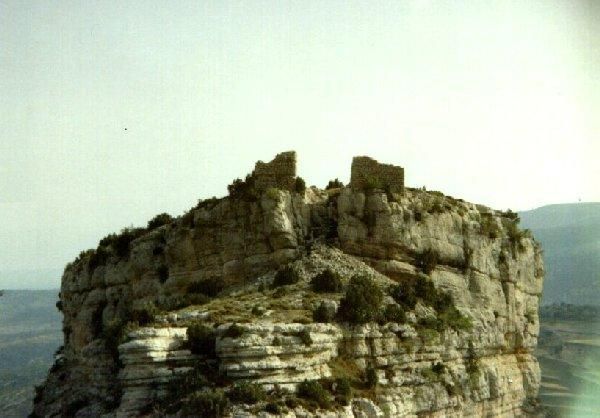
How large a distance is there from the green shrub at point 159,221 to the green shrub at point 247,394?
80.1ft

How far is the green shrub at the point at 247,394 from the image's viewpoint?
124 feet

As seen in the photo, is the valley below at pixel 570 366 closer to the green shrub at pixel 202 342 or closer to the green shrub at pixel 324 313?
the green shrub at pixel 324 313

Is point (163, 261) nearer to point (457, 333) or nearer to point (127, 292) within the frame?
point (127, 292)

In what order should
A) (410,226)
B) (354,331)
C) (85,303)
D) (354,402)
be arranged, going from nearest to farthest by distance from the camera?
1. (354,402)
2. (354,331)
3. (410,226)
4. (85,303)

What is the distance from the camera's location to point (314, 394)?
131 ft

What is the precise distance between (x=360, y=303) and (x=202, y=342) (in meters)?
9.72

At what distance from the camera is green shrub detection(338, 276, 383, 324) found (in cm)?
4538

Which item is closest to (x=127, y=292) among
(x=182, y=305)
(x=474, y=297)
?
(x=182, y=305)

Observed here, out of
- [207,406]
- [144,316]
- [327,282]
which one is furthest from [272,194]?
[207,406]

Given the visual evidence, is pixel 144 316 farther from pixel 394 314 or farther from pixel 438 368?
pixel 438 368

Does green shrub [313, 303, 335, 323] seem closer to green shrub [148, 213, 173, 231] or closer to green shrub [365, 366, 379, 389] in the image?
green shrub [365, 366, 379, 389]

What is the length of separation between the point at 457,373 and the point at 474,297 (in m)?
7.61

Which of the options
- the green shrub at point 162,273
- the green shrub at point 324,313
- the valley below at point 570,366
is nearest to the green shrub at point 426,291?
the green shrub at point 324,313

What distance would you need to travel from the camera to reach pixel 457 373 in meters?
51.7
